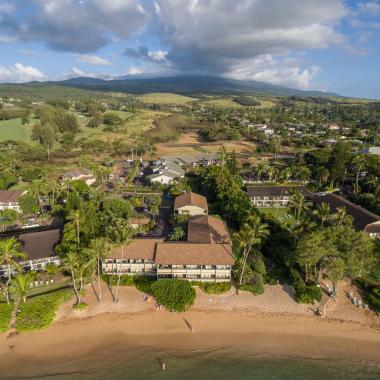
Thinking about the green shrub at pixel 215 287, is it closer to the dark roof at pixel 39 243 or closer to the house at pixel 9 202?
the dark roof at pixel 39 243

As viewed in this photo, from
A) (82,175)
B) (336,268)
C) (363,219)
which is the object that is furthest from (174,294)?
(82,175)

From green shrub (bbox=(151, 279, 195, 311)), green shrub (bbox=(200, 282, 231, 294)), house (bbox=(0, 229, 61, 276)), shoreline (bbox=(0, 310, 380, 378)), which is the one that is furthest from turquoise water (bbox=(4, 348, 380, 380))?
house (bbox=(0, 229, 61, 276))

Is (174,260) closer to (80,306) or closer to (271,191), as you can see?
(80,306)

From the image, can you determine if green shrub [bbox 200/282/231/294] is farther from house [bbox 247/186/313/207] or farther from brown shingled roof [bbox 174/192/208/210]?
house [bbox 247/186/313/207]

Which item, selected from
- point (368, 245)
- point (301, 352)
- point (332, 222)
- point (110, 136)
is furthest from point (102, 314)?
point (110, 136)

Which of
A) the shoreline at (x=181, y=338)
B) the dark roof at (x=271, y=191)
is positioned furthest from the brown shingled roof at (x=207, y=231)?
the dark roof at (x=271, y=191)

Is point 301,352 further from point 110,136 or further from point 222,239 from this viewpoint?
point 110,136
